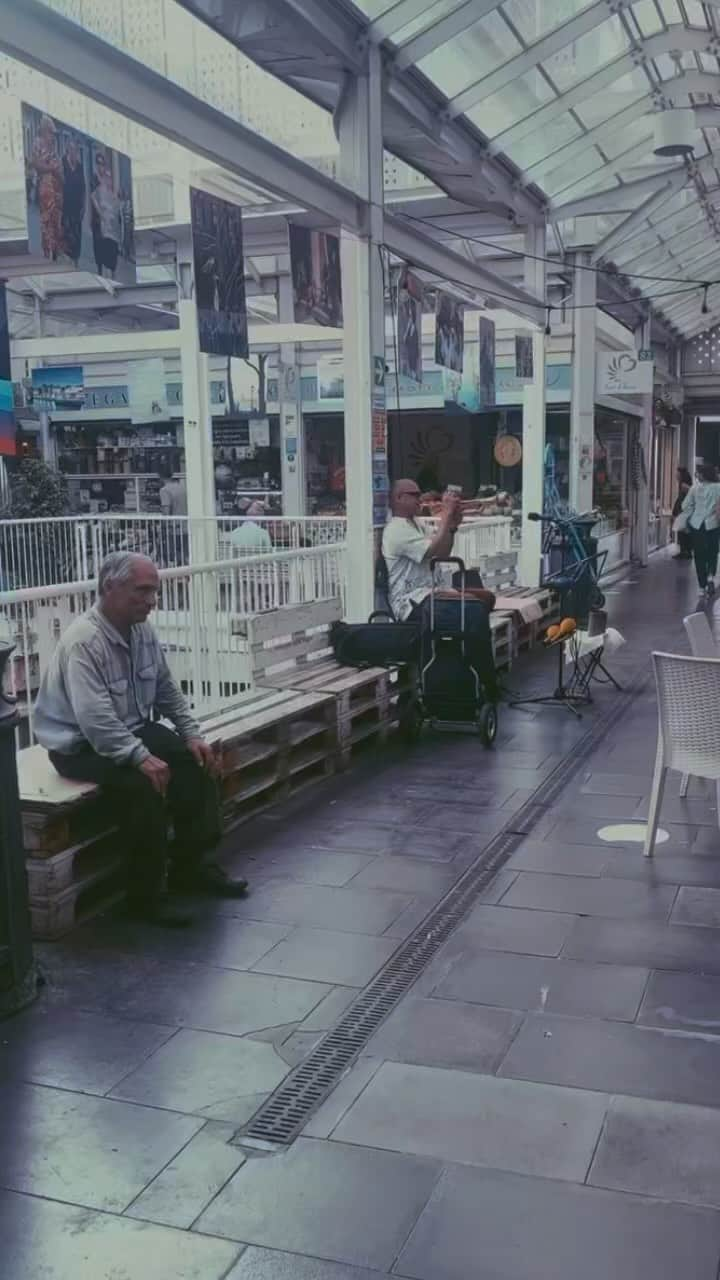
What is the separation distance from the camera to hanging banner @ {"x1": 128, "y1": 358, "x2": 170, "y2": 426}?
17.5 meters

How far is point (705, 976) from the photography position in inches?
165

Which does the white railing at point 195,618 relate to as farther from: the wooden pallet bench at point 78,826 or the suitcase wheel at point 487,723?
the suitcase wheel at point 487,723

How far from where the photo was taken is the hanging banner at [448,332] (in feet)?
37.6

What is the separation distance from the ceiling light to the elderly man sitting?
348 inches

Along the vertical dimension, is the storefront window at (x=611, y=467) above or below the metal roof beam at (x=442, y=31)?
below

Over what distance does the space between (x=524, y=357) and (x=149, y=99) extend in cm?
889

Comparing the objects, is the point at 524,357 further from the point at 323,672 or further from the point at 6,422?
the point at 6,422

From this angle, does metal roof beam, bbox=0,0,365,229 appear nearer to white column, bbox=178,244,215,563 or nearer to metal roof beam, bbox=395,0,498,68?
metal roof beam, bbox=395,0,498,68

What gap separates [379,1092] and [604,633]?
19.8 feet

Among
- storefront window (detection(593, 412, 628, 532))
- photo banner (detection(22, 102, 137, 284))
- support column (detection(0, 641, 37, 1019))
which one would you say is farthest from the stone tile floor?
storefront window (detection(593, 412, 628, 532))

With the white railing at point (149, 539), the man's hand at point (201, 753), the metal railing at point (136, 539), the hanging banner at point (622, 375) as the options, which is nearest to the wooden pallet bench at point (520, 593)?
the white railing at point (149, 539)

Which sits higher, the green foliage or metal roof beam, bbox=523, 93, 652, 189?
metal roof beam, bbox=523, 93, 652, 189

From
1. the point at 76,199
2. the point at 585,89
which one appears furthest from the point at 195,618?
the point at 585,89

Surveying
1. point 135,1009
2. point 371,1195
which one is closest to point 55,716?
point 135,1009
